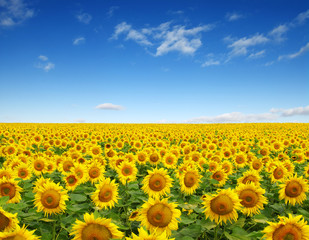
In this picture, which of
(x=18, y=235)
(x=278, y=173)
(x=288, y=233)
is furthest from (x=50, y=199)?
(x=278, y=173)

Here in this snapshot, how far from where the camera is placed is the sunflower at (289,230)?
298 centimetres

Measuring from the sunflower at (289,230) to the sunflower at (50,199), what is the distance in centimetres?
332

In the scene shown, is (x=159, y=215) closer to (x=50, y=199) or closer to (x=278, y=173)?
(x=50, y=199)

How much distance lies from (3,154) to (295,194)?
11164 mm

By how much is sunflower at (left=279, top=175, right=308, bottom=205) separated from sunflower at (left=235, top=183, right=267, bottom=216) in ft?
3.44

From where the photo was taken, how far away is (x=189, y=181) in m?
5.83

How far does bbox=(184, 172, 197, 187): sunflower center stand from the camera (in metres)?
5.81

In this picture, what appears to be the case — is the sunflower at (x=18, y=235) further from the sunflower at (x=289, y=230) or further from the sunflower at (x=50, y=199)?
the sunflower at (x=289, y=230)

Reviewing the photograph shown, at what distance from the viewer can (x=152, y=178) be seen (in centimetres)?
542

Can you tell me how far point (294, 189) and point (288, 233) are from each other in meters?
2.45

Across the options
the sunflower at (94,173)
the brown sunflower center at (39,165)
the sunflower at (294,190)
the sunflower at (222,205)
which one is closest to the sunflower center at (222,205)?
the sunflower at (222,205)

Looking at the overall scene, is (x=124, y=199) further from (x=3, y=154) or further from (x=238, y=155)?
(x=3, y=154)

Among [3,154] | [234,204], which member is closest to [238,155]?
[234,204]

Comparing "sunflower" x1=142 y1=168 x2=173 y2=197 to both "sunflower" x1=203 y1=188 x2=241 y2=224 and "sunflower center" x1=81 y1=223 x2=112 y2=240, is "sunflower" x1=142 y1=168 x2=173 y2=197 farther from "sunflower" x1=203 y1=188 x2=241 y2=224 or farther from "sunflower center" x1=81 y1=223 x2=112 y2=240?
"sunflower center" x1=81 y1=223 x2=112 y2=240
